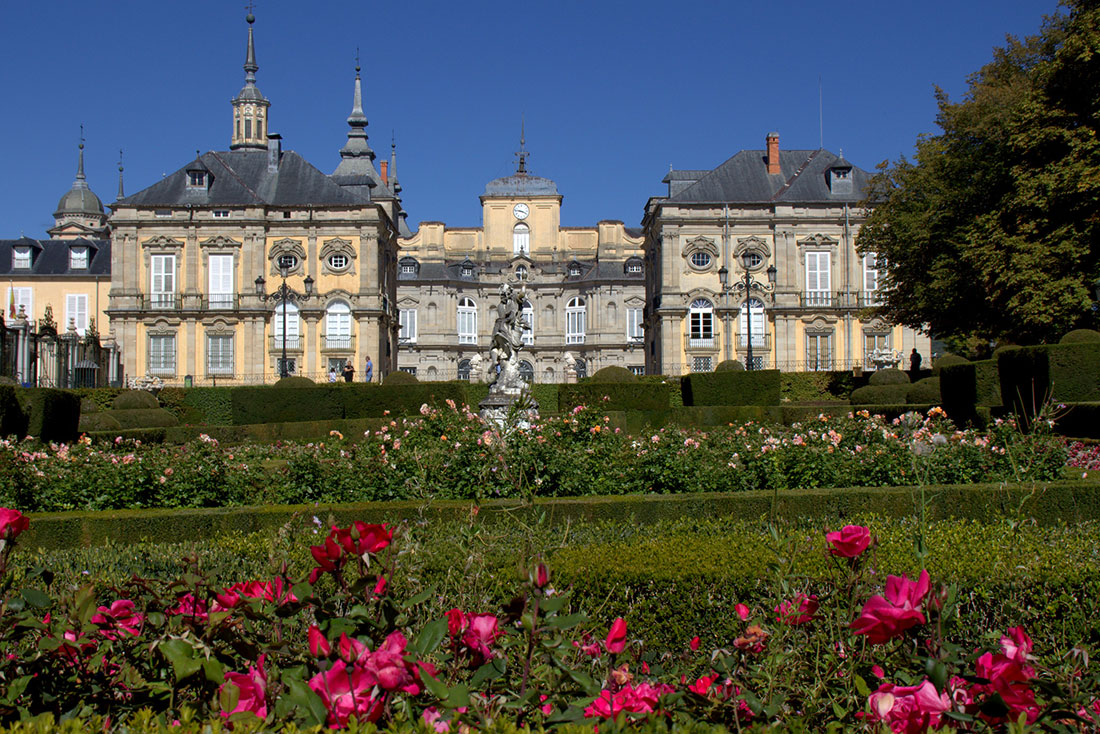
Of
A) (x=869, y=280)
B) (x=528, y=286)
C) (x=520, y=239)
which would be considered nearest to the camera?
(x=869, y=280)

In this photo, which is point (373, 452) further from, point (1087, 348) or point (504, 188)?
point (504, 188)

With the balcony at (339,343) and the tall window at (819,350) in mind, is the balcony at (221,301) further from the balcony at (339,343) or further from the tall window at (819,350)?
the tall window at (819,350)

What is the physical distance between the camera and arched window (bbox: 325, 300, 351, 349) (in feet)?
141

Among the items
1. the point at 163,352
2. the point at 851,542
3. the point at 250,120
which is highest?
the point at 250,120

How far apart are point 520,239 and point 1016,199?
43.2 m

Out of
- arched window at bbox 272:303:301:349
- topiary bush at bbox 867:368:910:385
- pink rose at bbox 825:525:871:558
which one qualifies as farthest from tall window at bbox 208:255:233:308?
pink rose at bbox 825:525:871:558

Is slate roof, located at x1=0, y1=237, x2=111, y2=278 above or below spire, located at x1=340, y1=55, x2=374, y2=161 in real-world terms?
below

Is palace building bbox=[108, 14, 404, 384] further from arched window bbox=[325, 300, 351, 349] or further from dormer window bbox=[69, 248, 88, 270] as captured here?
dormer window bbox=[69, 248, 88, 270]

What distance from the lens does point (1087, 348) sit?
15.4 metres

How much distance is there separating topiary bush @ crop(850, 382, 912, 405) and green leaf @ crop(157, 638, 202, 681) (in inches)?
1003

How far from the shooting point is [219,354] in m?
43.3

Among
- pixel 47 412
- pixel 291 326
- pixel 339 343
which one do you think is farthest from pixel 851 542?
pixel 291 326

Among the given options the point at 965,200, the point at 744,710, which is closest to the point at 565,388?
the point at 965,200

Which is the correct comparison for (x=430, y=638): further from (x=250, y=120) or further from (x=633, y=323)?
(x=633, y=323)
